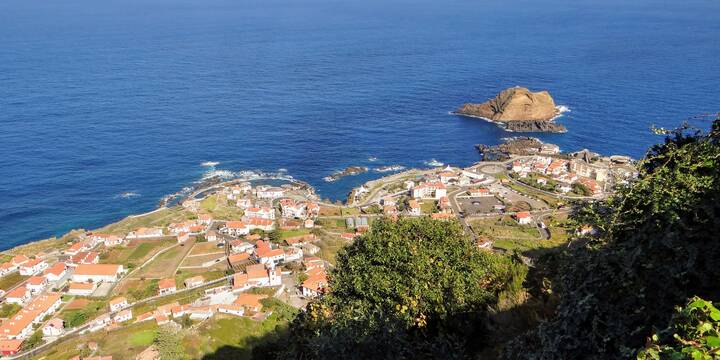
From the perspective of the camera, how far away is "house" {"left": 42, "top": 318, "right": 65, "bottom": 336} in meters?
35.0

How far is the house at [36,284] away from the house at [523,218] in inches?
1653

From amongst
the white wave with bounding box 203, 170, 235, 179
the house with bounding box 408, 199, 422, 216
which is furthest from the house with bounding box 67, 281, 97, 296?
the house with bounding box 408, 199, 422, 216

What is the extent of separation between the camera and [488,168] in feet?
208

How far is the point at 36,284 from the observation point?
41.2 metres

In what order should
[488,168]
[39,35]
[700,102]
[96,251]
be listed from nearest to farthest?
[96,251] → [488,168] → [700,102] → [39,35]

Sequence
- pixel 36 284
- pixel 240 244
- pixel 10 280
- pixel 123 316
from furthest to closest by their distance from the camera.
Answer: pixel 240 244 → pixel 10 280 → pixel 36 284 → pixel 123 316

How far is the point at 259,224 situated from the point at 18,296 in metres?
20.8

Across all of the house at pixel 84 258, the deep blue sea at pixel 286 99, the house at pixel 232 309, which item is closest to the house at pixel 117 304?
the house at pixel 232 309

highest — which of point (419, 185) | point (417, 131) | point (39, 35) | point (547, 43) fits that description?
point (39, 35)

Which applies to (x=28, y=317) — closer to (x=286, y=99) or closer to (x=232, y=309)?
(x=232, y=309)

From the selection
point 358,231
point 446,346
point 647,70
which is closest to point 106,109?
point 358,231

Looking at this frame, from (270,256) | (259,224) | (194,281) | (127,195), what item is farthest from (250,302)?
(127,195)

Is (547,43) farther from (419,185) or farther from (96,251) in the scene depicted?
(96,251)

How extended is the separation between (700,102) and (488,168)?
125 feet
